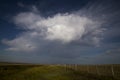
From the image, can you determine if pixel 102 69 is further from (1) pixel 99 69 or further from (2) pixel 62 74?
(2) pixel 62 74

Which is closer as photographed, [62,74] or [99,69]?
[62,74]

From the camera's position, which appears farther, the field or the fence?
the fence

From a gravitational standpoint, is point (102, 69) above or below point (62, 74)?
above

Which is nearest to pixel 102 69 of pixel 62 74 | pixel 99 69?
pixel 99 69

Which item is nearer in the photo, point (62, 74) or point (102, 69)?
point (62, 74)

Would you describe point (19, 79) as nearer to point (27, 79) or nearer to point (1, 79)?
point (27, 79)

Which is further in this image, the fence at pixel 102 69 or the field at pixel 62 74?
the fence at pixel 102 69

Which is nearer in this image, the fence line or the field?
the field

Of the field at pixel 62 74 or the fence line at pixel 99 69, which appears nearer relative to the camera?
the field at pixel 62 74

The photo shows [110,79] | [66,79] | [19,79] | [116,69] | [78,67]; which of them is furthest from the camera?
[78,67]

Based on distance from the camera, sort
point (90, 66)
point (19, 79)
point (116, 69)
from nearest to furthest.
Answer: point (19, 79) → point (116, 69) → point (90, 66)

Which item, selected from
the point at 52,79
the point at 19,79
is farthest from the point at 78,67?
the point at 19,79

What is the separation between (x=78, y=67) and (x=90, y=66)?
616 cm

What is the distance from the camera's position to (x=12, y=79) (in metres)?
29.9
